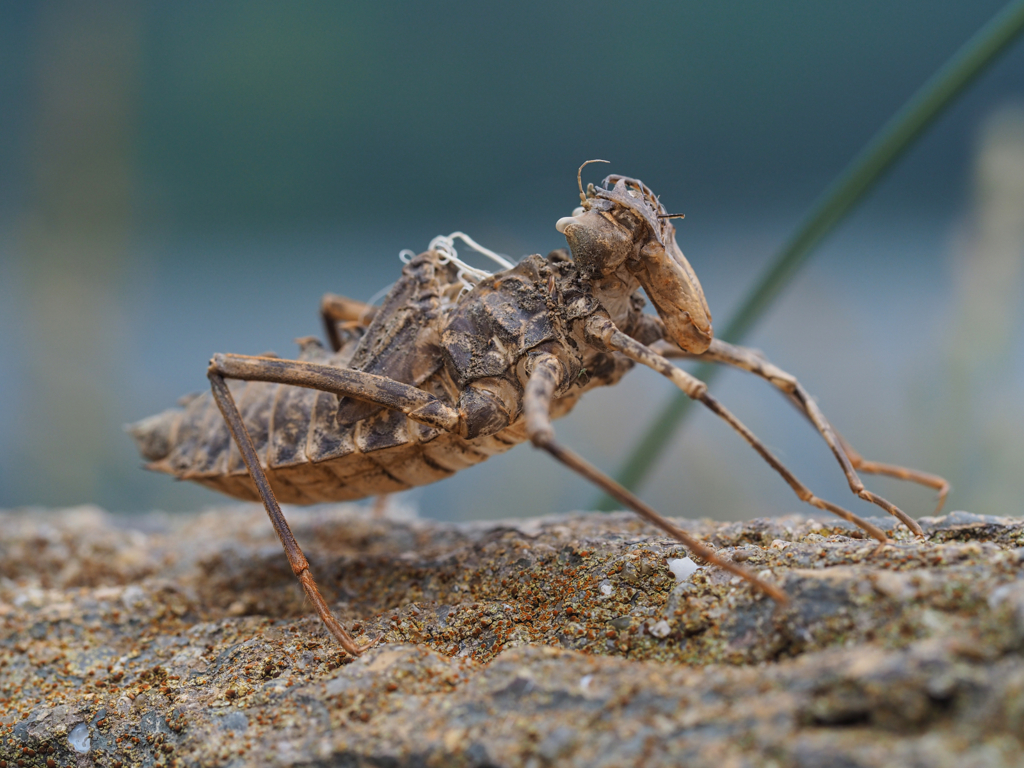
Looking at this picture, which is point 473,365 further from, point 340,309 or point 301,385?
point 340,309

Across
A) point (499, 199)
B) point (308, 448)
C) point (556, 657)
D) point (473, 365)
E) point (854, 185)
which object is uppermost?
point (499, 199)

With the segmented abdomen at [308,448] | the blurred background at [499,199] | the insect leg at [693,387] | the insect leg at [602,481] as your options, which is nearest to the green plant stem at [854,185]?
the blurred background at [499,199]

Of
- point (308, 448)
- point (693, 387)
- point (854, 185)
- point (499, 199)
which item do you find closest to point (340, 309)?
point (308, 448)

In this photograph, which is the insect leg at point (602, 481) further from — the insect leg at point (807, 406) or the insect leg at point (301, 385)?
the insect leg at point (807, 406)

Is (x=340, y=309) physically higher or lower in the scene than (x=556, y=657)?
higher

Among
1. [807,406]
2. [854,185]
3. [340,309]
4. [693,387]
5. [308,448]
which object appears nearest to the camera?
[693,387]

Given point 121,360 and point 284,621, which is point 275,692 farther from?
point 121,360

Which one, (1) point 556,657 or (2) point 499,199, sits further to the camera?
(2) point 499,199
